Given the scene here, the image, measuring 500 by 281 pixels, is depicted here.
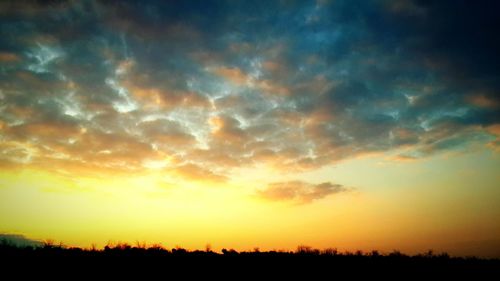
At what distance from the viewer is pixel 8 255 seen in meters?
12.4

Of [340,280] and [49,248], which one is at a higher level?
[49,248]

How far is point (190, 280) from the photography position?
11281 mm

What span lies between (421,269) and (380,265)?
185cm

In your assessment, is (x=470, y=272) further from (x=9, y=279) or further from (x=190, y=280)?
(x=9, y=279)

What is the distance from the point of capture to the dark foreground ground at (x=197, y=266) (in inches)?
442

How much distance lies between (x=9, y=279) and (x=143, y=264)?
424 cm

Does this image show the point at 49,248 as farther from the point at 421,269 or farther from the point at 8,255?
the point at 421,269

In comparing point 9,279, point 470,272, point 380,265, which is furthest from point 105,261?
point 470,272

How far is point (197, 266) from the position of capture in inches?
512

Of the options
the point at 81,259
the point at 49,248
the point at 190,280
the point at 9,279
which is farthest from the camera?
the point at 49,248

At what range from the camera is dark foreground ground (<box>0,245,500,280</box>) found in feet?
36.8

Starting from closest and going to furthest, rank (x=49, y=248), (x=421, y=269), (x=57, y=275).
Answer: (x=57, y=275) → (x=49, y=248) → (x=421, y=269)

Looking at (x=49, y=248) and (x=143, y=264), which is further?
(x=49, y=248)

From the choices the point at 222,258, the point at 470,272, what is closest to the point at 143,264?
the point at 222,258
